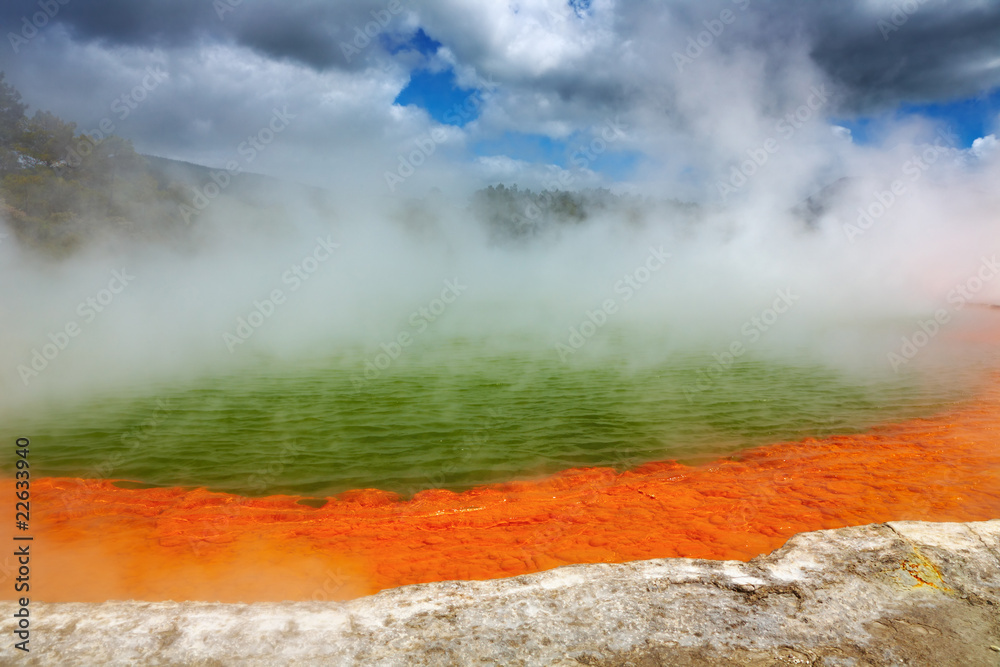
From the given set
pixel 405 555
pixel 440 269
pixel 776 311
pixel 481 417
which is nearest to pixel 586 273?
pixel 440 269

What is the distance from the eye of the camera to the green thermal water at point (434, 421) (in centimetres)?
604

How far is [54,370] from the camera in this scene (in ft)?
35.6

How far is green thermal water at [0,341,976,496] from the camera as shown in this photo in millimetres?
6035

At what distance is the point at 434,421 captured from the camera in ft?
24.9

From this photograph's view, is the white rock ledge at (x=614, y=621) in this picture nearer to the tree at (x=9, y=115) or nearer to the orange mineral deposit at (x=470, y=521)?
the orange mineral deposit at (x=470, y=521)

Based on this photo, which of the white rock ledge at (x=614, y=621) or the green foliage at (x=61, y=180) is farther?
the green foliage at (x=61, y=180)

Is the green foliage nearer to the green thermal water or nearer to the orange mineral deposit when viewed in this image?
the green thermal water

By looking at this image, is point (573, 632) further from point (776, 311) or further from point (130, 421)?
point (776, 311)

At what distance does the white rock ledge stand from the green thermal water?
110 inches

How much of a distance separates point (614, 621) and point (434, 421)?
5237 mm

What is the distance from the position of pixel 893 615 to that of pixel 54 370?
559 inches

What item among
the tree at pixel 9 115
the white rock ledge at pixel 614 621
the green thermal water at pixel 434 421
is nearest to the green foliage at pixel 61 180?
the tree at pixel 9 115

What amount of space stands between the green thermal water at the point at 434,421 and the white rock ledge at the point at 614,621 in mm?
2794

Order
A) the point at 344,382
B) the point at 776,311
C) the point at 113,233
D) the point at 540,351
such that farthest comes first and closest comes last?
the point at 113,233, the point at 776,311, the point at 540,351, the point at 344,382
